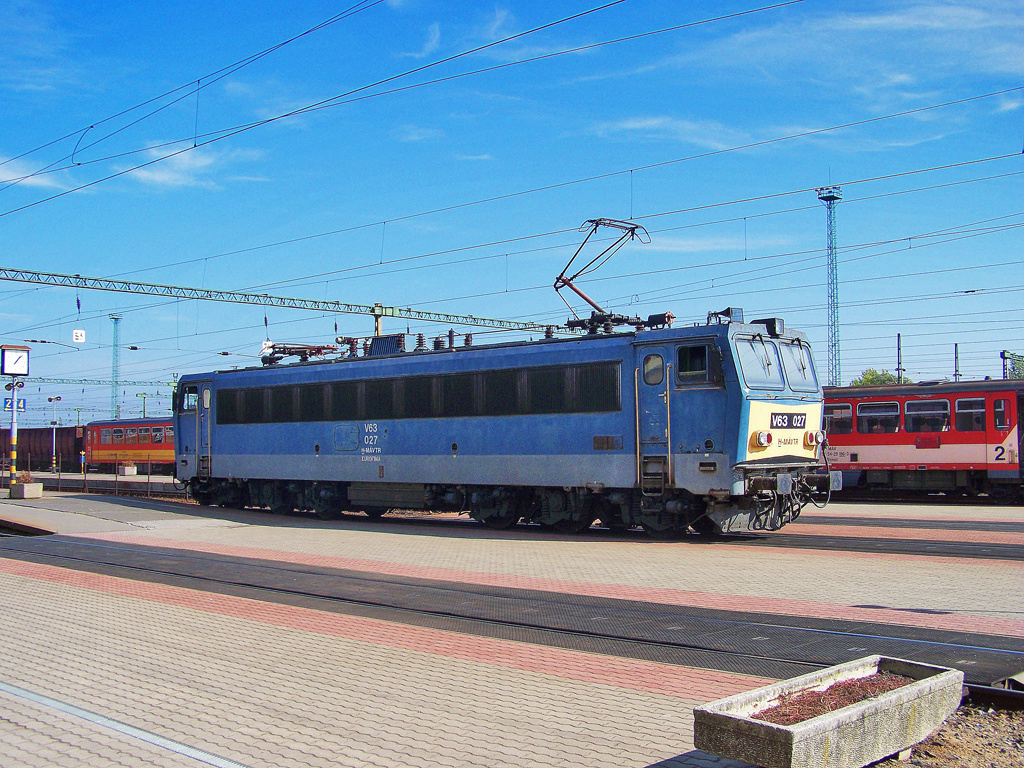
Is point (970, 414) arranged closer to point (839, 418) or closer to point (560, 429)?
point (839, 418)

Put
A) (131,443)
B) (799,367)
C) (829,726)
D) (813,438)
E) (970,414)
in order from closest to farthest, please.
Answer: (829,726) → (813,438) → (799,367) → (970,414) → (131,443)

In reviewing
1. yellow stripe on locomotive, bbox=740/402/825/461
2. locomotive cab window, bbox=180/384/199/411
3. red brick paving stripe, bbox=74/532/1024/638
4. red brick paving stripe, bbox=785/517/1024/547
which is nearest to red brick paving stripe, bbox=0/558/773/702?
red brick paving stripe, bbox=74/532/1024/638

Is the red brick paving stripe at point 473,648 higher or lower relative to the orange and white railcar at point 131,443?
lower

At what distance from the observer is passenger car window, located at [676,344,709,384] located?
16.2m

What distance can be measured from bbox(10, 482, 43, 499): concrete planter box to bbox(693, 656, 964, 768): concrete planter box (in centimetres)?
3065

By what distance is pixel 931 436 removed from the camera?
26969mm

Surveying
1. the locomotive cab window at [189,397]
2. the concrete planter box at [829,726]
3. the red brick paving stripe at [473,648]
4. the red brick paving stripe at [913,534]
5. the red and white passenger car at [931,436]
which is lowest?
the red brick paving stripe at [913,534]

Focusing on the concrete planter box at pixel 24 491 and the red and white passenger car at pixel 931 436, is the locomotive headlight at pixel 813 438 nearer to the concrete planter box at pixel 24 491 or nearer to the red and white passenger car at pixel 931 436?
the red and white passenger car at pixel 931 436

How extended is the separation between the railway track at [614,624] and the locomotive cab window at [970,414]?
19.4 metres

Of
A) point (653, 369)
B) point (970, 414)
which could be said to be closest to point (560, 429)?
point (653, 369)

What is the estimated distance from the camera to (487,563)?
571 inches

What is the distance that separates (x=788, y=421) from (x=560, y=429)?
170 inches

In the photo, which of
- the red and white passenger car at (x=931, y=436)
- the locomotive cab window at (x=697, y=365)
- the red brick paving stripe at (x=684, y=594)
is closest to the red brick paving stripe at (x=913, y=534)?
the red brick paving stripe at (x=684, y=594)

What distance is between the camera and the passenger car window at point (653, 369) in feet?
55.1
